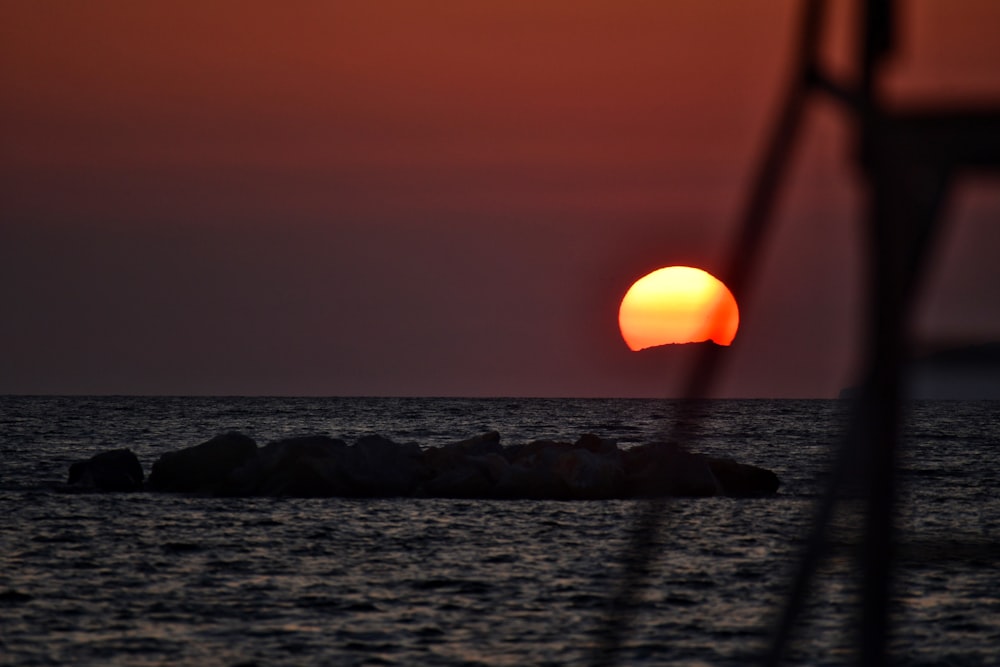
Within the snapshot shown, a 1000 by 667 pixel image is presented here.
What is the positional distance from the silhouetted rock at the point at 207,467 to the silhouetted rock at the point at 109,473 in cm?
64

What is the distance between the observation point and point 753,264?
12.1ft

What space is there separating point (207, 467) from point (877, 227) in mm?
35138

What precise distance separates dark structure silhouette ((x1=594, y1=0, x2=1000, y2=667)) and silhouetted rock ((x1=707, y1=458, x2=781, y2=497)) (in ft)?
109

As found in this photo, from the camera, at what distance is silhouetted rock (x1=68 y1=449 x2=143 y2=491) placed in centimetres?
3734

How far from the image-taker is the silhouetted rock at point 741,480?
120ft

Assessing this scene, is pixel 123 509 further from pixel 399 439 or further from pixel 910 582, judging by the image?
pixel 399 439

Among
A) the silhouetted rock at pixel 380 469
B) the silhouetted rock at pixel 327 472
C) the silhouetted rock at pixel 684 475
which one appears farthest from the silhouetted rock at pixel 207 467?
the silhouetted rock at pixel 684 475

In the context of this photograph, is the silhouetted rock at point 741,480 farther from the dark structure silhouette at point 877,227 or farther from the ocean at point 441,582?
the dark structure silhouette at point 877,227

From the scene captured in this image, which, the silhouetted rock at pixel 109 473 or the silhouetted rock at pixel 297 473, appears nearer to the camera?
the silhouetted rock at pixel 297 473

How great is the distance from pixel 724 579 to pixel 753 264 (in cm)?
1896

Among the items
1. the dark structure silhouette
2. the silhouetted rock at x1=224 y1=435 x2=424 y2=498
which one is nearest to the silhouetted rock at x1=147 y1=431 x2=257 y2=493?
the silhouetted rock at x1=224 y1=435 x2=424 y2=498

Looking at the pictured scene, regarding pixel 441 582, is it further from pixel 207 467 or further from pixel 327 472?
pixel 207 467

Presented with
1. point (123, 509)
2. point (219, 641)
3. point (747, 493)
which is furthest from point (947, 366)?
point (747, 493)

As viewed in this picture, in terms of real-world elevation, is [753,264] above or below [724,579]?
above
